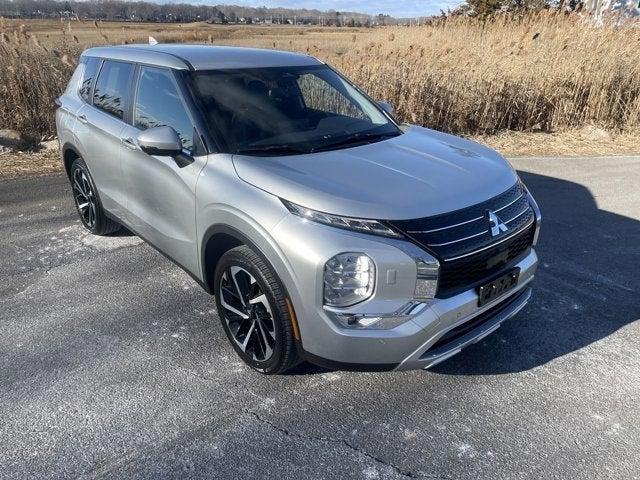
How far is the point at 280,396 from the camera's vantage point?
288cm

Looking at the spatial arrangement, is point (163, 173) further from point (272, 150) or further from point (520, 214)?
point (520, 214)

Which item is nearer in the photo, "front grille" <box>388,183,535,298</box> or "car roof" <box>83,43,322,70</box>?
"front grille" <box>388,183,535,298</box>

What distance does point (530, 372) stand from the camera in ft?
10.2

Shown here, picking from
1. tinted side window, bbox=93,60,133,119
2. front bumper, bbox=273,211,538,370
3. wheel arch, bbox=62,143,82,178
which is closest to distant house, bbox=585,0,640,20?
tinted side window, bbox=93,60,133,119

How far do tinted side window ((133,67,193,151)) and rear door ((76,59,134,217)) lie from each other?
23 cm

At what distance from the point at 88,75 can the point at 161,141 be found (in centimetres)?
230

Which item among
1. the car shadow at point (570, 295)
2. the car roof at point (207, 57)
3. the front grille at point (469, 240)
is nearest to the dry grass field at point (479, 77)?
the car shadow at point (570, 295)

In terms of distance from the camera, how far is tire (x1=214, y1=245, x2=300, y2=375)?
2654 mm

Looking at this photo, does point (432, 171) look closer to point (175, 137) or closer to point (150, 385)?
point (175, 137)

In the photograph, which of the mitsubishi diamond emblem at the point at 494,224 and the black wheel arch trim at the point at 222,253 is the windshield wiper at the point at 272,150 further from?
the mitsubishi diamond emblem at the point at 494,224

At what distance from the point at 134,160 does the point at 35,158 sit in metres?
5.23

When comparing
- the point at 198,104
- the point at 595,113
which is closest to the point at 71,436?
the point at 198,104

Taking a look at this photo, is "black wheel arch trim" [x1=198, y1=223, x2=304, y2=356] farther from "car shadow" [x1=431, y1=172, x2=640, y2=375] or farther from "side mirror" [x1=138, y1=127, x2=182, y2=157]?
"car shadow" [x1=431, y1=172, x2=640, y2=375]

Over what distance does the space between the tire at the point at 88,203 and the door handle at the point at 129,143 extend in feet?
3.23
